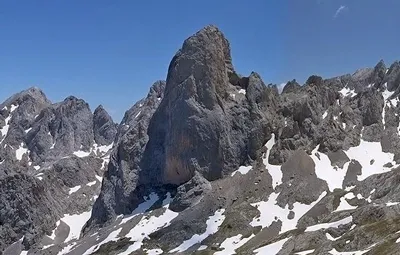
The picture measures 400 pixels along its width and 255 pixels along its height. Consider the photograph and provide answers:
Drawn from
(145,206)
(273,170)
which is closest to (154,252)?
(145,206)

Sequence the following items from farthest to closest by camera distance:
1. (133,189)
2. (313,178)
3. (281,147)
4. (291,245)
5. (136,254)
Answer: (133,189), (281,147), (313,178), (136,254), (291,245)

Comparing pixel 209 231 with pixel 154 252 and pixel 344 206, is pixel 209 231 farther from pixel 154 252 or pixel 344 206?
pixel 344 206

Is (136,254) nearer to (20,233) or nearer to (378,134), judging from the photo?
(20,233)

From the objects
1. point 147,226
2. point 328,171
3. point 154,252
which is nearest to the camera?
point 154,252

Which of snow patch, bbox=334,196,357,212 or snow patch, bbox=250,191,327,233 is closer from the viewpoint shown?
snow patch, bbox=334,196,357,212

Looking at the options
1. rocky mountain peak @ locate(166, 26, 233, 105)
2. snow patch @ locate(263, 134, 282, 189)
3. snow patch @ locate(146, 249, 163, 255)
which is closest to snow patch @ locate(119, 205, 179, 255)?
snow patch @ locate(146, 249, 163, 255)

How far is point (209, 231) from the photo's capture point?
155250 millimetres

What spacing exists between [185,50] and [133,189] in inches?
2286

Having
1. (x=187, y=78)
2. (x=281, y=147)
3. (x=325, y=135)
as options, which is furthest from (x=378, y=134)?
(x=187, y=78)

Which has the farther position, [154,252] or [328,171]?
[328,171]

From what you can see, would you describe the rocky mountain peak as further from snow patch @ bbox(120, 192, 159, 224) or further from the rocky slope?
snow patch @ bbox(120, 192, 159, 224)

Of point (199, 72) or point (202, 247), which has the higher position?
point (199, 72)

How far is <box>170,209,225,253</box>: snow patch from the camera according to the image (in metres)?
151

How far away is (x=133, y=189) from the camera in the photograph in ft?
646
